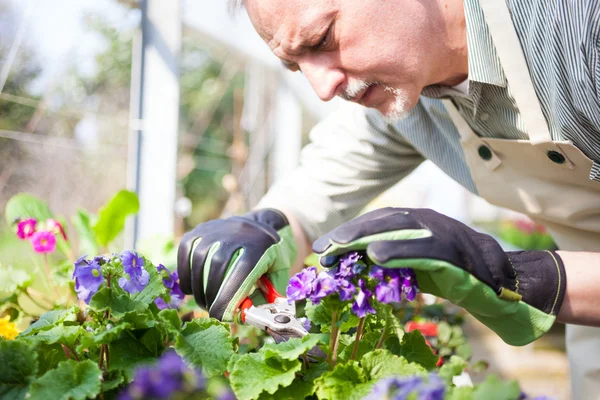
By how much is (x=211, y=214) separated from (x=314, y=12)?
22.6 feet

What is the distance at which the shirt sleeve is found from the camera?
1.69 meters

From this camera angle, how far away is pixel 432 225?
0.80 meters

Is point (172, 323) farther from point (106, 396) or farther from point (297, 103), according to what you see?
point (297, 103)

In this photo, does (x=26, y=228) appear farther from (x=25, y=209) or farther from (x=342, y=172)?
(x=342, y=172)

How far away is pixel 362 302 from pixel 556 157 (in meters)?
0.69

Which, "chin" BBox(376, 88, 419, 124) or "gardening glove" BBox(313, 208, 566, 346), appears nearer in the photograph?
"gardening glove" BBox(313, 208, 566, 346)

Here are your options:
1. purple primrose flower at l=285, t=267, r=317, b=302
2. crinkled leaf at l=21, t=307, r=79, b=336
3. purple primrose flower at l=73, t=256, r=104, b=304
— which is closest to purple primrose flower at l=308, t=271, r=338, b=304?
purple primrose flower at l=285, t=267, r=317, b=302

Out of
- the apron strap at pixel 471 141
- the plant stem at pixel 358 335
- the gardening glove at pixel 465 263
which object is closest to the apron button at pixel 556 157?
the apron strap at pixel 471 141

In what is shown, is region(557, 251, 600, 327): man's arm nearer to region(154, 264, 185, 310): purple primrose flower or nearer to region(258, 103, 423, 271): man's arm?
region(154, 264, 185, 310): purple primrose flower

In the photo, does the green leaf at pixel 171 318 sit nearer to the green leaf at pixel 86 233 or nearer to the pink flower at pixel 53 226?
the pink flower at pixel 53 226

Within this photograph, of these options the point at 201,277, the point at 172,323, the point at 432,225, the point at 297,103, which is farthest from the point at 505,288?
the point at 297,103

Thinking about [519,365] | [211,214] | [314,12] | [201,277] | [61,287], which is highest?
[314,12]

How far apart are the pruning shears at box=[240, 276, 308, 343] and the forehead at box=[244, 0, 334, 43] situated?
544mm

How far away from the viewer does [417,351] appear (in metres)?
0.89
